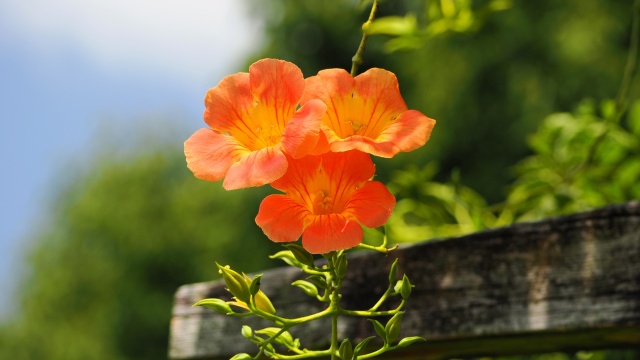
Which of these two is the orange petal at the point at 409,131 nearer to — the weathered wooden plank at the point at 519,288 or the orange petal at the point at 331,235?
the orange petal at the point at 331,235

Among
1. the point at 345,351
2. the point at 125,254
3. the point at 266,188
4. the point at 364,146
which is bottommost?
the point at 345,351

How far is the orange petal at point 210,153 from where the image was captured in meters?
0.45

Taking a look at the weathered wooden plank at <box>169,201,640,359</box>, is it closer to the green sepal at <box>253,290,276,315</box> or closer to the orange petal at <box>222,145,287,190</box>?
the green sepal at <box>253,290,276,315</box>

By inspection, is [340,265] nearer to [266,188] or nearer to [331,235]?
[331,235]

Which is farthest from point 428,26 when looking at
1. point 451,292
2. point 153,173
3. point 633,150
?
point 153,173

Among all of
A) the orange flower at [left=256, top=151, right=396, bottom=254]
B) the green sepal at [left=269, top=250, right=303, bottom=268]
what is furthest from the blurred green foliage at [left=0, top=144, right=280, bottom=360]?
the orange flower at [left=256, top=151, right=396, bottom=254]

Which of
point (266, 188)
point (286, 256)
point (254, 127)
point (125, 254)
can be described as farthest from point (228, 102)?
point (125, 254)

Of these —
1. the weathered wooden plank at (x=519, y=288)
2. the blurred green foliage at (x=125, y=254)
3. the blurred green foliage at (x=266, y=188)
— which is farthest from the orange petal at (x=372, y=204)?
the blurred green foliage at (x=125, y=254)

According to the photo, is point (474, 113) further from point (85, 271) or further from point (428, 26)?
point (428, 26)

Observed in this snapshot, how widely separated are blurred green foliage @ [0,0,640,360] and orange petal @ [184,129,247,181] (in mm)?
4127

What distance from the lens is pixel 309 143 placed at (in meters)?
0.43

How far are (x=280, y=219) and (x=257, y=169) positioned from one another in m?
0.04

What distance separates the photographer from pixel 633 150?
1497mm

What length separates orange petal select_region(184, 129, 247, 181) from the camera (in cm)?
45
